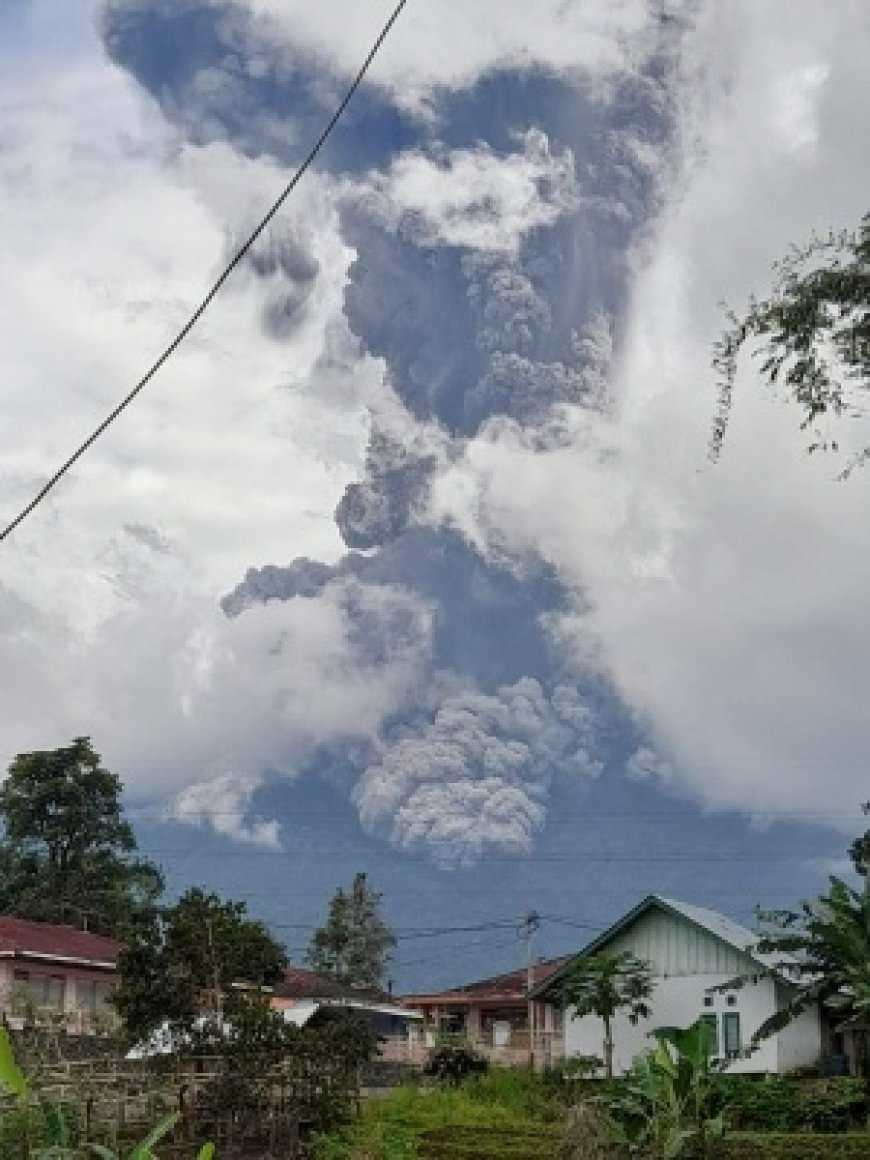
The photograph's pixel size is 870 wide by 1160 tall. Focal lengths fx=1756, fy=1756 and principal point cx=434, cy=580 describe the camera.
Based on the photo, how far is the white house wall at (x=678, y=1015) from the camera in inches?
1671

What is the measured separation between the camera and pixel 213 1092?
26.2 m

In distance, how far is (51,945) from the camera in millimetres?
44719

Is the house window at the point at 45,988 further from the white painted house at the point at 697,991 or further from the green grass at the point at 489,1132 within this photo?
the white painted house at the point at 697,991

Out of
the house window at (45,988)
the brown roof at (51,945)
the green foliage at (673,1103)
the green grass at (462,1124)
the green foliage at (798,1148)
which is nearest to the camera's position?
the green foliage at (673,1103)

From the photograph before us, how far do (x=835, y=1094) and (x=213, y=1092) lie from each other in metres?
13.8

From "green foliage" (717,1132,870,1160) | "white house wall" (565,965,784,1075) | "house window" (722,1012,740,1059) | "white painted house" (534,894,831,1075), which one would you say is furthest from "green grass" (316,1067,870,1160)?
"house window" (722,1012,740,1059)

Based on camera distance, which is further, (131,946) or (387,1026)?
(387,1026)

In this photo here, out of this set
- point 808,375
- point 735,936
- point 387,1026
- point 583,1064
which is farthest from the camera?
point 387,1026

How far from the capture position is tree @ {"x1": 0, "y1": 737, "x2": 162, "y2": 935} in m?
60.8

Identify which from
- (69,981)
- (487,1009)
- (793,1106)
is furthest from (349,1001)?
(793,1106)

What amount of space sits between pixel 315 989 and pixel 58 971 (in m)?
14.4

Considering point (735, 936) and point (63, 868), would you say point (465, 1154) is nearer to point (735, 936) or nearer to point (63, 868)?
point (735, 936)

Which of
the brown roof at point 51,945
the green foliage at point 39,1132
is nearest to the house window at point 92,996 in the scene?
the brown roof at point 51,945

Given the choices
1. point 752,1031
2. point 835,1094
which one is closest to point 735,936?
point 752,1031
